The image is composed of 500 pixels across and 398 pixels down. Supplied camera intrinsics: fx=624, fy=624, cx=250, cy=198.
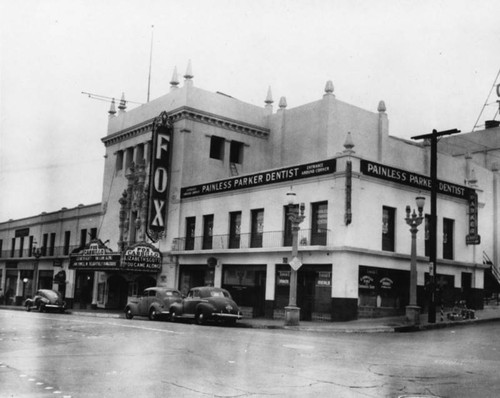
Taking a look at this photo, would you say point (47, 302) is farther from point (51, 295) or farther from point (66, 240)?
point (66, 240)

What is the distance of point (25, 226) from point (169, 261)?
28788 mm

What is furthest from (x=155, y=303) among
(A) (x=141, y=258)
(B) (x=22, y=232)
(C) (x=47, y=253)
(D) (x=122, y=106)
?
(B) (x=22, y=232)

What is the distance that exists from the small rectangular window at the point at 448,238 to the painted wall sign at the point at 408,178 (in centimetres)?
154

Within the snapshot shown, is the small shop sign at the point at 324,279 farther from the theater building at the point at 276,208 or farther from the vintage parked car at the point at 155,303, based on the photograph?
the vintage parked car at the point at 155,303

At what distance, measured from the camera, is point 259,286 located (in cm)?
3291

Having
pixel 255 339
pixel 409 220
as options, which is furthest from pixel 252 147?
pixel 255 339

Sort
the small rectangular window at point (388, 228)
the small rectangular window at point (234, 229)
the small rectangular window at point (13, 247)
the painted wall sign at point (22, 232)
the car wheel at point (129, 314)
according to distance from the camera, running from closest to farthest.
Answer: the small rectangular window at point (388, 228)
the car wheel at point (129, 314)
the small rectangular window at point (234, 229)
the painted wall sign at point (22, 232)
the small rectangular window at point (13, 247)

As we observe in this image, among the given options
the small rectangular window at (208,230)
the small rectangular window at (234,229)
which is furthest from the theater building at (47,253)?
the small rectangular window at (234,229)

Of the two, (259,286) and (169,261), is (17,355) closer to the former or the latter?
(259,286)

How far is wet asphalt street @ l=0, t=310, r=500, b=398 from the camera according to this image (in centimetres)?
941

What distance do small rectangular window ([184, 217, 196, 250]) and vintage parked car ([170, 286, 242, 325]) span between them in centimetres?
1024

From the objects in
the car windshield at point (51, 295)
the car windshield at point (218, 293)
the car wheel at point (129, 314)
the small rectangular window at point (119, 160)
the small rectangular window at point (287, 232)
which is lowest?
the car wheel at point (129, 314)

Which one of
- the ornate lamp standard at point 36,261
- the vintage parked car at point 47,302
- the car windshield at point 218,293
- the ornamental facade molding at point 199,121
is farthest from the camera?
the ornate lamp standard at point 36,261

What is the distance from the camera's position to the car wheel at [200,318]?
2603 cm
